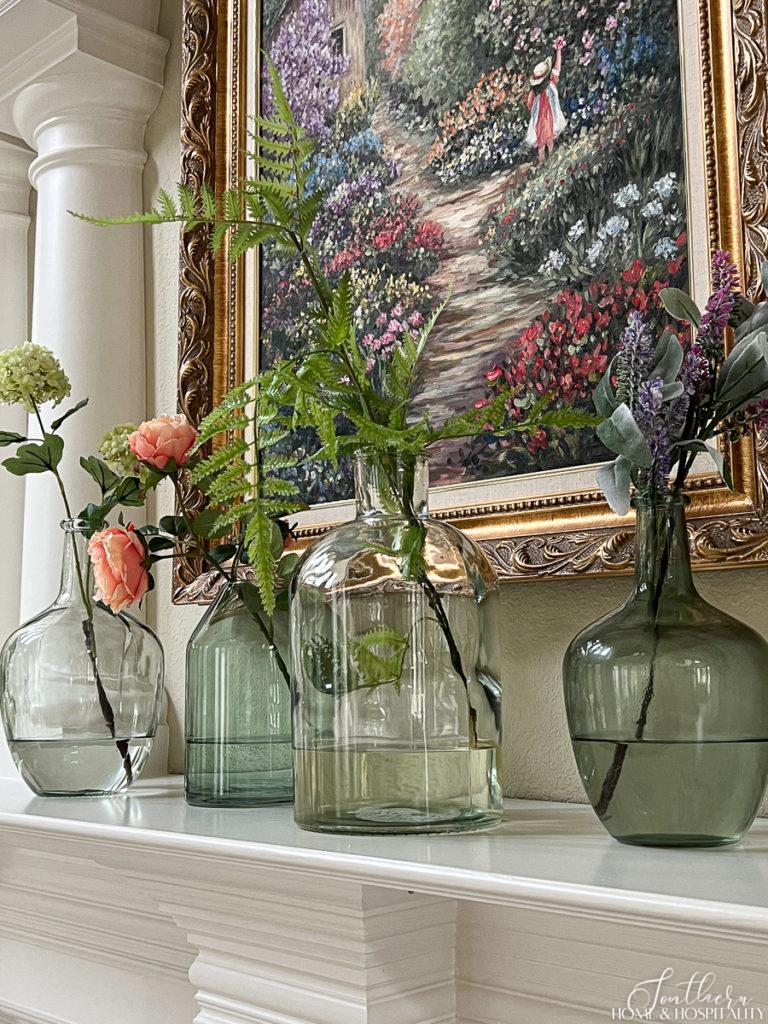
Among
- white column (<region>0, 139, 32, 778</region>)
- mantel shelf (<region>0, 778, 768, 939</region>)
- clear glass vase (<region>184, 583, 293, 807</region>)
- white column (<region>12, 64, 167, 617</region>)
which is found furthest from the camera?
white column (<region>0, 139, 32, 778</region>)

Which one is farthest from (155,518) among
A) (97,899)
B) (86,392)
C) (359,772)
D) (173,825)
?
(359,772)

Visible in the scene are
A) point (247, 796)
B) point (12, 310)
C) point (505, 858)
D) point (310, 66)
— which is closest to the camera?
Answer: point (505, 858)

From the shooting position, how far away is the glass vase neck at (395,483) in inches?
33.9

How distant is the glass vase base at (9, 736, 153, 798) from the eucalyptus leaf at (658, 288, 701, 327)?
660 millimetres

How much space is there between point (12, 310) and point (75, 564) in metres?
0.77

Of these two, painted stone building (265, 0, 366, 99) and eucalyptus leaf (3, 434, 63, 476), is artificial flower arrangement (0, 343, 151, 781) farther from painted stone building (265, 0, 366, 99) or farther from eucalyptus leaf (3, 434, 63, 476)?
painted stone building (265, 0, 366, 99)

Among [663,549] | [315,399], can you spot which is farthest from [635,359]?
[315,399]

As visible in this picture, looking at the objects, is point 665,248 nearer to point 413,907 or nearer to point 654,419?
point 654,419

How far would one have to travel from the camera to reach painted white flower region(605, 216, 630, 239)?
93 cm

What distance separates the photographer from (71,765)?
107cm

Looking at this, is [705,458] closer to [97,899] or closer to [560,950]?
[560,950]

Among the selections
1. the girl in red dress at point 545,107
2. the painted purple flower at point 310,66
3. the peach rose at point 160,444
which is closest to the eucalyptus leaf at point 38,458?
the peach rose at point 160,444


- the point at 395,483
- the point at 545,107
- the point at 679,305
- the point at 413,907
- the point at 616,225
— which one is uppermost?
the point at 545,107

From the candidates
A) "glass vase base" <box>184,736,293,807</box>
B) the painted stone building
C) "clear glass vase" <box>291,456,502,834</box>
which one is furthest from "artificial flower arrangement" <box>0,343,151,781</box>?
the painted stone building
